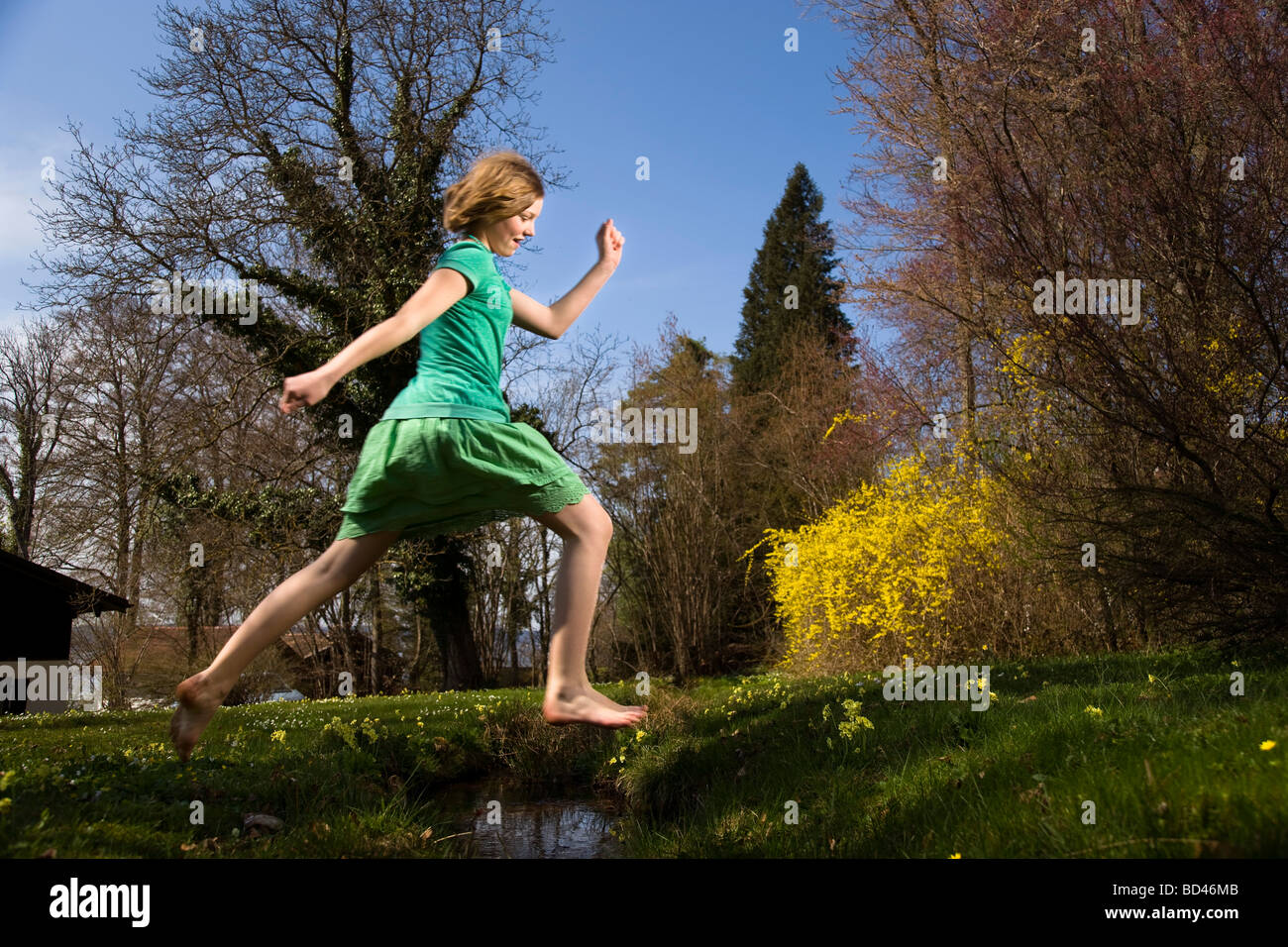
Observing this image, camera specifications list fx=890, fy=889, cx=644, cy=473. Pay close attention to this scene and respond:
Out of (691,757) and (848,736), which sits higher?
(848,736)

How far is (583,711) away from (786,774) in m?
3.38

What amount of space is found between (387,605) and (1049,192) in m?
21.3

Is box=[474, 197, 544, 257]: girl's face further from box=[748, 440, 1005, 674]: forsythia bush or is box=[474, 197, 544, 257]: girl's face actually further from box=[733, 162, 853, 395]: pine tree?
box=[733, 162, 853, 395]: pine tree

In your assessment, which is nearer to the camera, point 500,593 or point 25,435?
point 500,593

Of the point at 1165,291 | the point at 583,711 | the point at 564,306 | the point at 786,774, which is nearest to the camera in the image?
the point at 583,711

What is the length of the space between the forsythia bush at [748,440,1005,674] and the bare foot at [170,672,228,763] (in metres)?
9.93

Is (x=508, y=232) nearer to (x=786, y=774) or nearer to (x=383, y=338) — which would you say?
(x=383, y=338)

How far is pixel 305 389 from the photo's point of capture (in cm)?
231

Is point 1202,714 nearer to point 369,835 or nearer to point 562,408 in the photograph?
point 369,835

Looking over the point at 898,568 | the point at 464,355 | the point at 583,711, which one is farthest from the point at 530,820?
the point at 898,568

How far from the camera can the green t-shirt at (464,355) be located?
263cm
